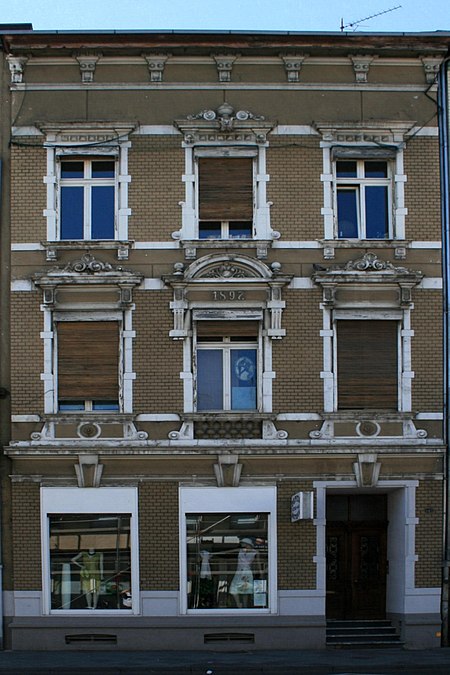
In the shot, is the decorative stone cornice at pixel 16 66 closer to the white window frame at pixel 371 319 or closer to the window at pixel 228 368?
the window at pixel 228 368

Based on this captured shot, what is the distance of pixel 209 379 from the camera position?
60.5 ft

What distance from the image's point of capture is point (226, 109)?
18516 mm

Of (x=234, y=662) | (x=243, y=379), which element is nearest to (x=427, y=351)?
(x=243, y=379)

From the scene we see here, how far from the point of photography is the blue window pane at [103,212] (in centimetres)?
1864

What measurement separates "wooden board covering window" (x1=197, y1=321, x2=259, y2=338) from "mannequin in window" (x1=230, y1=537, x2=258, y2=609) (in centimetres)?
378

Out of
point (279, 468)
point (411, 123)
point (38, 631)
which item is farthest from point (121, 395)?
point (411, 123)

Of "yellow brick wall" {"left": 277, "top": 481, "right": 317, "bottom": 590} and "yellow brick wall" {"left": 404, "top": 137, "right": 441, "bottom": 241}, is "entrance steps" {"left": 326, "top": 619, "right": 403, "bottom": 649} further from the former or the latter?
"yellow brick wall" {"left": 404, "top": 137, "right": 441, "bottom": 241}

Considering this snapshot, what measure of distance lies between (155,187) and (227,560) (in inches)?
277

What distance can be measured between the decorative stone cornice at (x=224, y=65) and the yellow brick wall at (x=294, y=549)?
784cm

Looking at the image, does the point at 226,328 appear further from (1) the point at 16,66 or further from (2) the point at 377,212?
(1) the point at 16,66

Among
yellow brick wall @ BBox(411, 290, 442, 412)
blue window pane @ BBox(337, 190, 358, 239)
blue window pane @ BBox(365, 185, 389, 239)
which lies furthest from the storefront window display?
blue window pane @ BBox(365, 185, 389, 239)

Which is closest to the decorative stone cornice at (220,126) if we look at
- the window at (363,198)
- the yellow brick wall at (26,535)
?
the window at (363,198)

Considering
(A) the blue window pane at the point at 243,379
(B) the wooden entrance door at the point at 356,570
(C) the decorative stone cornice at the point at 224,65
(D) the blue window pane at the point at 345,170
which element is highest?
(C) the decorative stone cornice at the point at 224,65

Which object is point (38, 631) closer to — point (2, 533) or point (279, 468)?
point (2, 533)
